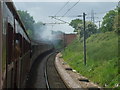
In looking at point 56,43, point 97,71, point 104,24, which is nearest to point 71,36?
point 56,43

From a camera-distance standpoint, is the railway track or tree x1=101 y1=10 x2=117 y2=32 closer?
the railway track

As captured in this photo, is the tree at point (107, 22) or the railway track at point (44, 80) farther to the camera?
the tree at point (107, 22)

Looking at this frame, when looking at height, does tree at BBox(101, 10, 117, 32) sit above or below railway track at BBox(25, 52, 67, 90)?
above

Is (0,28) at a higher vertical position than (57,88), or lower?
higher

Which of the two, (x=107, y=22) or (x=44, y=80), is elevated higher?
(x=107, y=22)

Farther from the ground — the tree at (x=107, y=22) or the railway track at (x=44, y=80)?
the tree at (x=107, y=22)

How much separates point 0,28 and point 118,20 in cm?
3162

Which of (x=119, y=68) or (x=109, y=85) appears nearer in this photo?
(x=109, y=85)

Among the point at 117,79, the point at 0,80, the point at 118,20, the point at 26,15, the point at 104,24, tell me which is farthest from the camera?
the point at 26,15

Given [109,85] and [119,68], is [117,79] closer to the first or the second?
[109,85]

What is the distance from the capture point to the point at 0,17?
409 cm

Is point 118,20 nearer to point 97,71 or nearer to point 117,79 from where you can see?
point 97,71

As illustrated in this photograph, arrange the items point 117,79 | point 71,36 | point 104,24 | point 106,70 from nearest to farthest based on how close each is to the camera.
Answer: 1. point 117,79
2. point 106,70
3. point 104,24
4. point 71,36

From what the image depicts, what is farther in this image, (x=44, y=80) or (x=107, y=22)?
(x=107, y=22)
